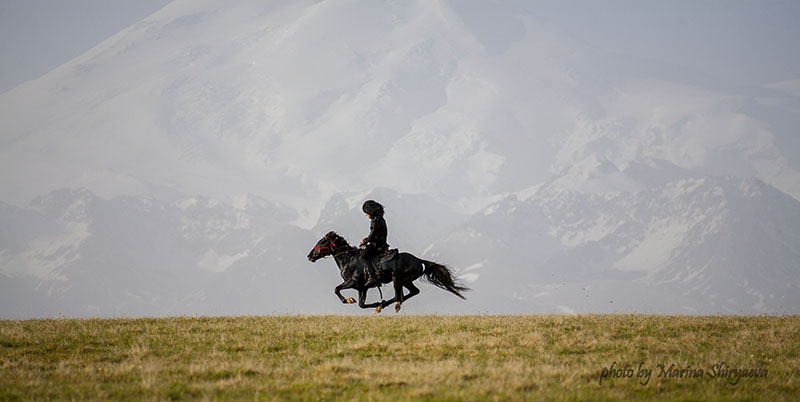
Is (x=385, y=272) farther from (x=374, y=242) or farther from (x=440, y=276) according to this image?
(x=440, y=276)

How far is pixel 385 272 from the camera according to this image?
80.0ft

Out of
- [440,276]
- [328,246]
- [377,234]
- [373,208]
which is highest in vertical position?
[373,208]

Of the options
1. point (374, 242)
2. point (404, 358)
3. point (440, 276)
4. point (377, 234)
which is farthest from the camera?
point (440, 276)

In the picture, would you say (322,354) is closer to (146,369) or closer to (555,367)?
(146,369)

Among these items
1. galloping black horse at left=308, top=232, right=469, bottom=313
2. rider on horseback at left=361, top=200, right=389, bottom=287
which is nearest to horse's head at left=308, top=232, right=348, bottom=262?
galloping black horse at left=308, top=232, right=469, bottom=313

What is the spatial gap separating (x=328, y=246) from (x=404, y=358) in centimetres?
929

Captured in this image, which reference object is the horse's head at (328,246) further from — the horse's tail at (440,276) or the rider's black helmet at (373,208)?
the horse's tail at (440,276)

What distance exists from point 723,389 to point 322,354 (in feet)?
25.6

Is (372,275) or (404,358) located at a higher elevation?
(372,275)

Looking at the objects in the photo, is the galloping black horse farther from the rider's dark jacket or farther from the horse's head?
the rider's dark jacket

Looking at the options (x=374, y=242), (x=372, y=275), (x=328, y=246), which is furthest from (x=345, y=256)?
(x=372, y=275)

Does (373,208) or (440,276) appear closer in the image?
(373,208)

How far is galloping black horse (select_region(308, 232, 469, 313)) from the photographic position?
80.6ft

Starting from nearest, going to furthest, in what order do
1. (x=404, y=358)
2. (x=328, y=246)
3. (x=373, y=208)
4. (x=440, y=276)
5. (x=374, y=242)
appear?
(x=404, y=358) → (x=374, y=242) → (x=373, y=208) → (x=440, y=276) → (x=328, y=246)
